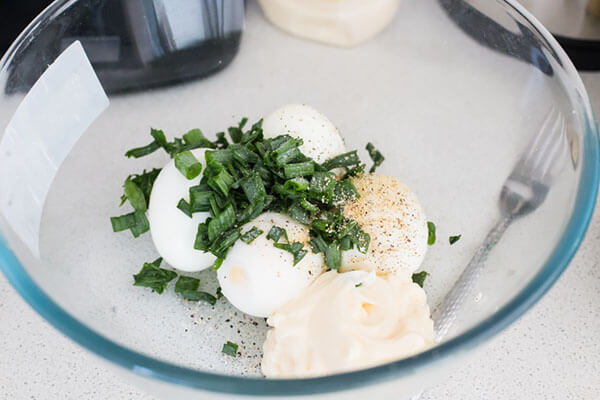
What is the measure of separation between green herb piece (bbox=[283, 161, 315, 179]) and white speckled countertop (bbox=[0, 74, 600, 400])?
0.32m

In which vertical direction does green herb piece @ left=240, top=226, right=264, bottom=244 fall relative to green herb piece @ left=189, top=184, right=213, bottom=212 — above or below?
below

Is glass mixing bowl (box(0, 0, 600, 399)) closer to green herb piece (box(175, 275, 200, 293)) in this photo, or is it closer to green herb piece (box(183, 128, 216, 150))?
green herb piece (box(175, 275, 200, 293))

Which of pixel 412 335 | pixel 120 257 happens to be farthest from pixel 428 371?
pixel 120 257

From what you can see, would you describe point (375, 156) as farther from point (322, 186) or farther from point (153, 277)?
point (153, 277)

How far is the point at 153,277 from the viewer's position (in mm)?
Result: 864

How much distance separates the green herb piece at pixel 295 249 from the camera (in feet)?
2.53

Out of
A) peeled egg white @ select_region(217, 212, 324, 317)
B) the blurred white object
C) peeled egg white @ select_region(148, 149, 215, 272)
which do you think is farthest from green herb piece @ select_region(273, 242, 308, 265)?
the blurred white object

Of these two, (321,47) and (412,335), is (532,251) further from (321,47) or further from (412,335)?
(321,47)

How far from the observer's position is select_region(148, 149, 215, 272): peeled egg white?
0.81 meters

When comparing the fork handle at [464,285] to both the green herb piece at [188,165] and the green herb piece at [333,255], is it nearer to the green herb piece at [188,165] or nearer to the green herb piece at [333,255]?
the green herb piece at [333,255]

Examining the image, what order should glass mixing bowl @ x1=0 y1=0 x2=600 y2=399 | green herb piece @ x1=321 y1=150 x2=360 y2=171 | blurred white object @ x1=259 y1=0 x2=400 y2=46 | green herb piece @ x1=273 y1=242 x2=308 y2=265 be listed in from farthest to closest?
blurred white object @ x1=259 y1=0 x2=400 y2=46 → green herb piece @ x1=321 y1=150 x2=360 y2=171 → green herb piece @ x1=273 y1=242 x2=308 y2=265 → glass mixing bowl @ x1=0 y1=0 x2=600 y2=399

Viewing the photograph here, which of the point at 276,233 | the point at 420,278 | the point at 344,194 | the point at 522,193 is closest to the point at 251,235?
the point at 276,233

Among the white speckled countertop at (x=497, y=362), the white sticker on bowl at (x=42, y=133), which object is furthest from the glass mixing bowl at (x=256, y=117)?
the white speckled countertop at (x=497, y=362)

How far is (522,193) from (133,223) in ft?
1.72
